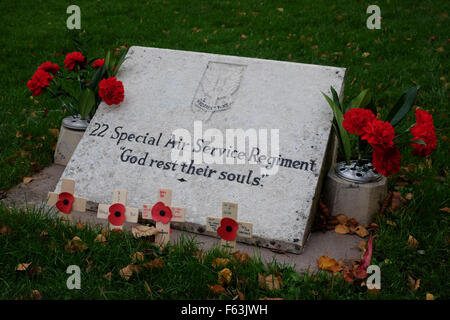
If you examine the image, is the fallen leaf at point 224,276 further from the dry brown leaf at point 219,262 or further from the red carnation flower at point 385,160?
the red carnation flower at point 385,160

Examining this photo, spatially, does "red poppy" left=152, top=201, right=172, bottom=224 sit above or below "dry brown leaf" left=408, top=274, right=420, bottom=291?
above

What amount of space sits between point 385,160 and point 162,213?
1.42 m

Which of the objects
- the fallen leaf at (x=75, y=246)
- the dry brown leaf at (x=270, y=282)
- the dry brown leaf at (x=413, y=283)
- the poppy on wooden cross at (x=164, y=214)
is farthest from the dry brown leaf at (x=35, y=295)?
the dry brown leaf at (x=413, y=283)

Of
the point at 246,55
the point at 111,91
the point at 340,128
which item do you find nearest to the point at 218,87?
the point at 111,91

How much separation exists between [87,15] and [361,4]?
4.67 metres

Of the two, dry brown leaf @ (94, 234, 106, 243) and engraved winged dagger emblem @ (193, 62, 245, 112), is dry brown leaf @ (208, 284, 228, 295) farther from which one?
engraved winged dagger emblem @ (193, 62, 245, 112)

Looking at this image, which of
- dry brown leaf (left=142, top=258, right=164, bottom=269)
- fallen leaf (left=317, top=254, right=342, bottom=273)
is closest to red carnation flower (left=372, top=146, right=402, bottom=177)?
fallen leaf (left=317, top=254, right=342, bottom=273)

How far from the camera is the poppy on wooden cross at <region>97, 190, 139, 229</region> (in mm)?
2701

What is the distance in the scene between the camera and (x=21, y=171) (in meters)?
3.64

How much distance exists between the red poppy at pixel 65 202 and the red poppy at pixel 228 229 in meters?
0.98

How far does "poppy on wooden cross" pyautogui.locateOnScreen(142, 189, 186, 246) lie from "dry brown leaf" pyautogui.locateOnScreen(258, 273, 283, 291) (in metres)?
0.64

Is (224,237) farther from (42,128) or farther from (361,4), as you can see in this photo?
(361,4)

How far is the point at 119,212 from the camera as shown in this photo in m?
2.71

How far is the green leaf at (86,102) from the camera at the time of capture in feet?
12.1
